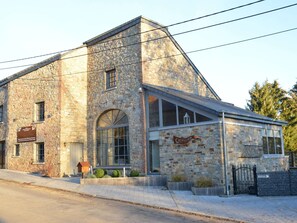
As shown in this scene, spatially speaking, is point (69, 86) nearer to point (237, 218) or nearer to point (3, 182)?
point (3, 182)

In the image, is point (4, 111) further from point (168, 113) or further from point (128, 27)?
point (168, 113)

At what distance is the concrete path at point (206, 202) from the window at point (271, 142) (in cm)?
489

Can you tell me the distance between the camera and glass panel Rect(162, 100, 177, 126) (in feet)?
53.3

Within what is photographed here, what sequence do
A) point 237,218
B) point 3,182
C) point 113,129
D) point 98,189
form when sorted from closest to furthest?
1. point 237,218
2. point 98,189
3. point 3,182
4. point 113,129

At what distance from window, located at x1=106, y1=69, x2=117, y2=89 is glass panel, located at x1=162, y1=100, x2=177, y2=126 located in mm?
4433

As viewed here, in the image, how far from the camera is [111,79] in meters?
20.2

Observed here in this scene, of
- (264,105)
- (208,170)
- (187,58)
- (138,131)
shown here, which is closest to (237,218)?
(208,170)

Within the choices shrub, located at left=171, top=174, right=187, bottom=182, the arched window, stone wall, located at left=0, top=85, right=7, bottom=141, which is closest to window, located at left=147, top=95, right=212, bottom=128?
the arched window

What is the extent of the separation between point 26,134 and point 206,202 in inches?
590

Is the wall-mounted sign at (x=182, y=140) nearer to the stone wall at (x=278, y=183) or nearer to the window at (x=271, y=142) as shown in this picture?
the stone wall at (x=278, y=183)

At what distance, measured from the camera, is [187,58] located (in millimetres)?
23000

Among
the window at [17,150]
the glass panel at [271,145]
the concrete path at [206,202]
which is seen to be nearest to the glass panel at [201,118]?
the concrete path at [206,202]

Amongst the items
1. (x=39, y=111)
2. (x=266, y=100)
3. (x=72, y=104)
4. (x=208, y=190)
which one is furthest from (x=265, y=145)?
(x=39, y=111)

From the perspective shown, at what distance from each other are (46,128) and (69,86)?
319cm
